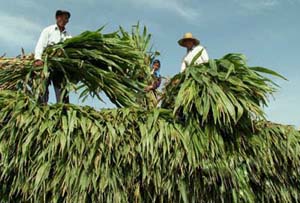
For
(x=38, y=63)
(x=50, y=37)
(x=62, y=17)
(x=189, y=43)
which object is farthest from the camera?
(x=189, y=43)

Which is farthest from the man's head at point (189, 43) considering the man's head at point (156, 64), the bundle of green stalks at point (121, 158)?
the bundle of green stalks at point (121, 158)

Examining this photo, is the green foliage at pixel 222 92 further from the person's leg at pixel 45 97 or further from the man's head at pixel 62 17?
the man's head at pixel 62 17

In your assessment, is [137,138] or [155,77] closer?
[137,138]

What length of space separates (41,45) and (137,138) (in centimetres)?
145

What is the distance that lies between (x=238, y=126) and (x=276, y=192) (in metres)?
0.71

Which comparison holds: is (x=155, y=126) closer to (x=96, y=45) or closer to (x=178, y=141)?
(x=178, y=141)

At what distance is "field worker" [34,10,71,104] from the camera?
4.64 metres

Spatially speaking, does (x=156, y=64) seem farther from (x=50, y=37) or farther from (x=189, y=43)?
(x=50, y=37)

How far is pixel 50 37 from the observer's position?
510 centimetres

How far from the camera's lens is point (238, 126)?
4438 mm

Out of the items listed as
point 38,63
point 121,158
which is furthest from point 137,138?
point 38,63

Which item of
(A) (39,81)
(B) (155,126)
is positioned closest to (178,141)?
(B) (155,126)

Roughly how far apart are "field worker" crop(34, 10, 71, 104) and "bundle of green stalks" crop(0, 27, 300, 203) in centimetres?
8

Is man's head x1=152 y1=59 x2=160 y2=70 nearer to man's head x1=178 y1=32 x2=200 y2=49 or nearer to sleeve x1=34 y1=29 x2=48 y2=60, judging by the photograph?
man's head x1=178 y1=32 x2=200 y2=49
